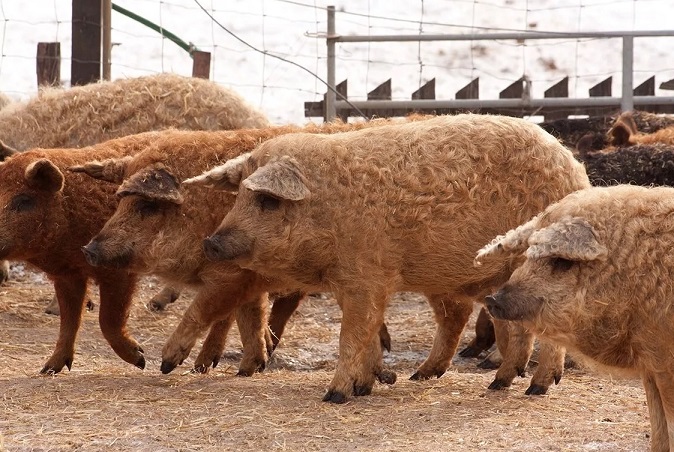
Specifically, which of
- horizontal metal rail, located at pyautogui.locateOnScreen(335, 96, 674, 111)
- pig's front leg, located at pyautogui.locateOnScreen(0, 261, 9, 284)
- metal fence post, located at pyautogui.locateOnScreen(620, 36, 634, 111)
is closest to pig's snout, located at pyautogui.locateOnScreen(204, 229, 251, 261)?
pig's front leg, located at pyautogui.locateOnScreen(0, 261, 9, 284)

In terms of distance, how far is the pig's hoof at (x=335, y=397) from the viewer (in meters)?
7.34

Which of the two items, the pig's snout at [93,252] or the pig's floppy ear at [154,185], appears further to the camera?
the pig's floppy ear at [154,185]

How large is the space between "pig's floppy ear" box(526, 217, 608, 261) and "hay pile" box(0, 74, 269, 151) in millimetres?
5518

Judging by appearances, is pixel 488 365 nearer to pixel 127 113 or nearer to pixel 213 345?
pixel 213 345

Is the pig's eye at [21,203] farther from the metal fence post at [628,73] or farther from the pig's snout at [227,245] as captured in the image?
the metal fence post at [628,73]

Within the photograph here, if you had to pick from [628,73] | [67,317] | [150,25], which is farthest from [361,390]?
[150,25]

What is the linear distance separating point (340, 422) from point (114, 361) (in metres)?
3.19

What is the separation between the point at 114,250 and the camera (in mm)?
7977

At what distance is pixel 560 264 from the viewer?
580 centimetres

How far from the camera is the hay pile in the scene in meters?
11.0

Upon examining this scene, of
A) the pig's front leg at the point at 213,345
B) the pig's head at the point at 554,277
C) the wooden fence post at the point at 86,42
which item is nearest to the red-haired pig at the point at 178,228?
the pig's front leg at the point at 213,345

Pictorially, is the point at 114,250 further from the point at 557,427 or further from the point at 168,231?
the point at 557,427

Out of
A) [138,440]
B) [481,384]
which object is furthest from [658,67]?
[138,440]

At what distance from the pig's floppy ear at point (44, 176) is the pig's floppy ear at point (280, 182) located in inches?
63.0
